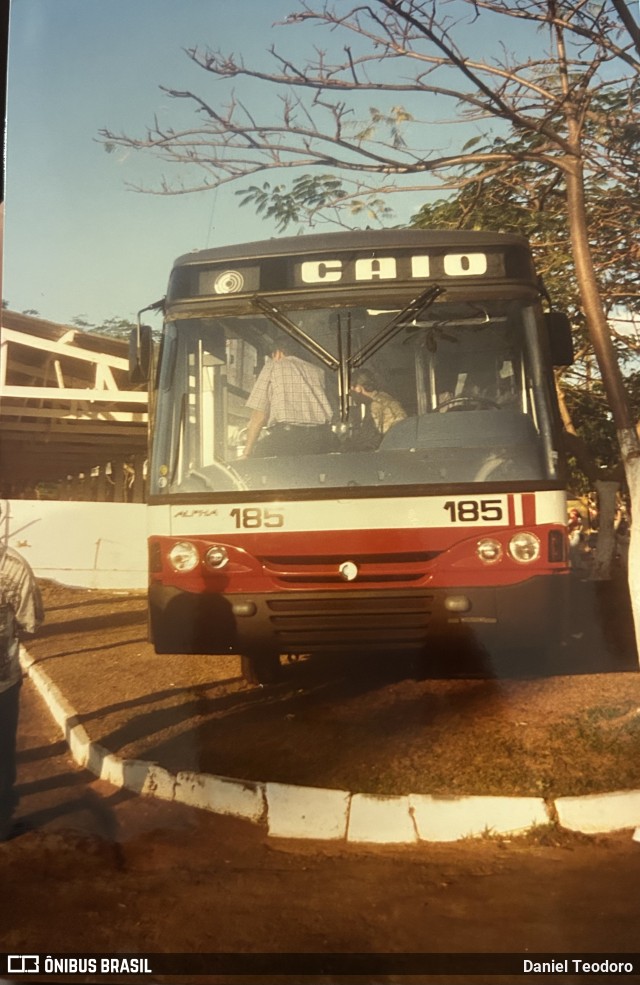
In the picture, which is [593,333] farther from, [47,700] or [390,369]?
[47,700]

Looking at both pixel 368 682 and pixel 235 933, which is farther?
pixel 368 682

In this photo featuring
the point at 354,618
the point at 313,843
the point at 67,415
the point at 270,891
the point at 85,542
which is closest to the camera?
the point at 270,891

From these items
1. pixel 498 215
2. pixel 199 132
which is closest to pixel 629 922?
pixel 498 215

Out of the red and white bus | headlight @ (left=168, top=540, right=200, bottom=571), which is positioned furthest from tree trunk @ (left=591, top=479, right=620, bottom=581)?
headlight @ (left=168, top=540, right=200, bottom=571)

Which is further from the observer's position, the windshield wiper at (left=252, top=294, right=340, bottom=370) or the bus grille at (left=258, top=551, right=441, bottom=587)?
the windshield wiper at (left=252, top=294, right=340, bottom=370)

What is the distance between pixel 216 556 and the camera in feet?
10.6

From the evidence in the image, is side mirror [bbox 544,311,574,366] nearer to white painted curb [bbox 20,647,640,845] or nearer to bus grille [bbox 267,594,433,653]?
bus grille [bbox 267,594,433,653]

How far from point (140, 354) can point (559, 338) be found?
161cm

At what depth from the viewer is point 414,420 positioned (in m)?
3.25

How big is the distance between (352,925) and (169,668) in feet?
3.61

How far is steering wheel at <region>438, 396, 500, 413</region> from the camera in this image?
3266 mm

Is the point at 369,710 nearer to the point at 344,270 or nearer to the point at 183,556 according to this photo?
the point at 183,556

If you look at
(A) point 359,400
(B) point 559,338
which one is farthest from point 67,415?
(B) point 559,338

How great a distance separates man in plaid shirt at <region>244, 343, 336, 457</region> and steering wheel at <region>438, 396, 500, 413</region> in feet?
1.41
